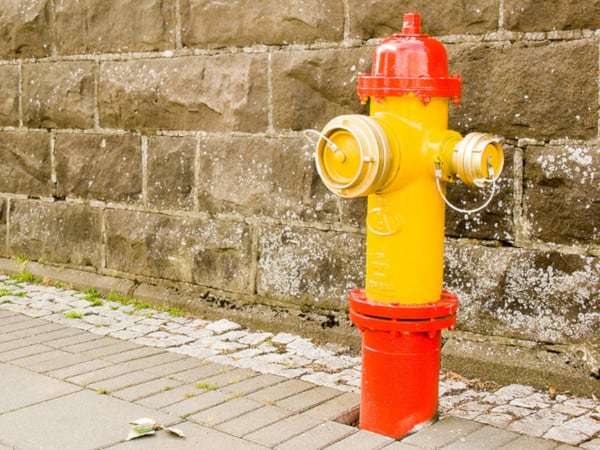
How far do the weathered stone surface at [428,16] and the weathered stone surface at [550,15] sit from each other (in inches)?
2.9

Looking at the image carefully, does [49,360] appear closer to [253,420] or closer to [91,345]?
[91,345]

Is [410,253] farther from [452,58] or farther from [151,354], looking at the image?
[151,354]

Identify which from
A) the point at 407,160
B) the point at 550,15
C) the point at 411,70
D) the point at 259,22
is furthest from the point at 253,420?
the point at 259,22

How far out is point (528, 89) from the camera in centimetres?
336

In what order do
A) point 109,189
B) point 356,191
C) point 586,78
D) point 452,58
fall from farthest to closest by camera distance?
point 109,189 < point 452,58 < point 586,78 < point 356,191

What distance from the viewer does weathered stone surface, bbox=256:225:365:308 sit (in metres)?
3.95

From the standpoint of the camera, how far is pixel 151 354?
3758mm

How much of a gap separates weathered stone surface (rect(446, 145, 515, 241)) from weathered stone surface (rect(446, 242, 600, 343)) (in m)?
0.06

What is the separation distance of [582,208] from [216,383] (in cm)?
158

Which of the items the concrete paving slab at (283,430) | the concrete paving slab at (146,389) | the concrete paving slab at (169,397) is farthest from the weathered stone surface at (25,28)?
the concrete paving slab at (283,430)

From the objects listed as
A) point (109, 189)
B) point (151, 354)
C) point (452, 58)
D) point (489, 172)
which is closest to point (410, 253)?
point (489, 172)

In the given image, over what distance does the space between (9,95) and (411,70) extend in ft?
11.6

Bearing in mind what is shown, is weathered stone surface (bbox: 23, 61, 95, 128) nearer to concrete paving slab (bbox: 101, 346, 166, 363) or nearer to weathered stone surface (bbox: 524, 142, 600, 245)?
concrete paving slab (bbox: 101, 346, 166, 363)

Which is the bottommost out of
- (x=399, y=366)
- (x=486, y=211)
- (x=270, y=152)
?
(x=399, y=366)
